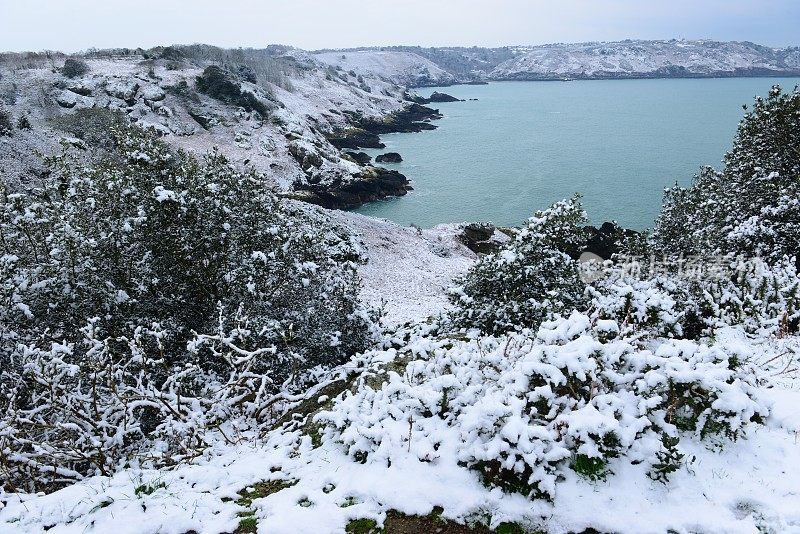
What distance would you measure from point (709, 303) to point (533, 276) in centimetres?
401

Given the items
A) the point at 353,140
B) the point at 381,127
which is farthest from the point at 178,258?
the point at 381,127

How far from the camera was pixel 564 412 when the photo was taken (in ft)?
17.4

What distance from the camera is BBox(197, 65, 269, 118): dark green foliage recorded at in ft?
241

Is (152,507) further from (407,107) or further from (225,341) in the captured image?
(407,107)

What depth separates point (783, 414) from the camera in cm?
587

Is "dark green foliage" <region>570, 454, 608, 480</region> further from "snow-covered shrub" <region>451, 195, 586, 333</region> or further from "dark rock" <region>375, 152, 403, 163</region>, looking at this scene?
"dark rock" <region>375, 152, 403, 163</region>

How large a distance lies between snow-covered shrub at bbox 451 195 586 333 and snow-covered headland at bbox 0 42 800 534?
7 cm

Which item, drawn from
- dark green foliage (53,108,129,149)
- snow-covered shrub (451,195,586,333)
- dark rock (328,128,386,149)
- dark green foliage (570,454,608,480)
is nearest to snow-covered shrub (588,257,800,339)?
snow-covered shrub (451,195,586,333)

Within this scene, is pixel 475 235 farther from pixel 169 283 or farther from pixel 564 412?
pixel 564 412

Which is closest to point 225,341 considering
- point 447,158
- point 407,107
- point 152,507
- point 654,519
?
point 152,507

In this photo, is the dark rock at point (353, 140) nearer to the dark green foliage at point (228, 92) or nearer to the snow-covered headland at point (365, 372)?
the dark green foliage at point (228, 92)

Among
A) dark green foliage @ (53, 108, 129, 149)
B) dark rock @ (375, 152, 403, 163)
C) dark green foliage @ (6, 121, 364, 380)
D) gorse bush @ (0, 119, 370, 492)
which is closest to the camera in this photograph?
gorse bush @ (0, 119, 370, 492)

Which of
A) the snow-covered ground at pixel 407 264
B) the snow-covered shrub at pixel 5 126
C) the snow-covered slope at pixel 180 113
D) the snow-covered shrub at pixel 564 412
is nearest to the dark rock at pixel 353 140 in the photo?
the snow-covered slope at pixel 180 113

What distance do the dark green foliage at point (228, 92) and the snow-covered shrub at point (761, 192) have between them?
216 ft
